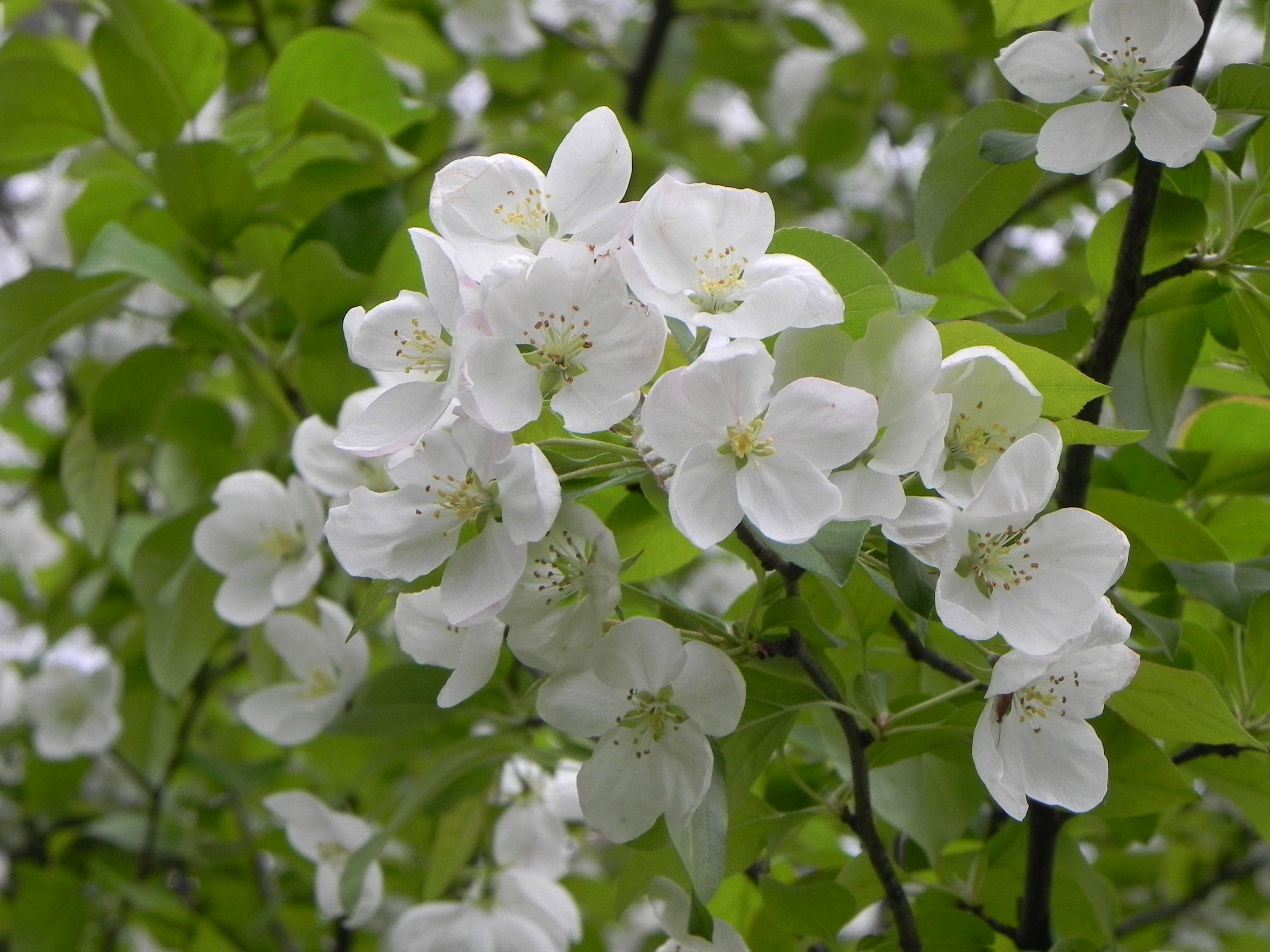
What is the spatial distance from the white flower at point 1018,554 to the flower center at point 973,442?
43 millimetres

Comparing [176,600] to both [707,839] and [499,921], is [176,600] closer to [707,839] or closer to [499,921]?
[499,921]

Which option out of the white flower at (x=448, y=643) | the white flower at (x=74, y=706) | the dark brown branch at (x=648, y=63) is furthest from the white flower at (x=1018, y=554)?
the dark brown branch at (x=648, y=63)

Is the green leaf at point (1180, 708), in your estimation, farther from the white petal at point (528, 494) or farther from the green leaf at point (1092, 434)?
the white petal at point (528, 494)

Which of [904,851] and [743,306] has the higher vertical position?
[743,306]

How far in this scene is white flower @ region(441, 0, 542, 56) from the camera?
2.15 meters

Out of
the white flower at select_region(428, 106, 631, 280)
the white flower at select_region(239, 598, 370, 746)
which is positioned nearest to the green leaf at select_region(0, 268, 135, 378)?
the white flower at select_region(239, 598, 370, 746)

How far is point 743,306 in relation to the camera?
25.8 inches

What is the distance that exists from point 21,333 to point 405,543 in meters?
0.75

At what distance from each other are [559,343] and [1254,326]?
1.78 ft

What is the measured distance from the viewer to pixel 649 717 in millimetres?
714

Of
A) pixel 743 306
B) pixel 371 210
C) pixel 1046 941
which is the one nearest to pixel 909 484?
pixel 743 306

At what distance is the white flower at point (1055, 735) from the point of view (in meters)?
0.69

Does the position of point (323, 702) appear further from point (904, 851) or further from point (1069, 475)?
point (1069, 475)

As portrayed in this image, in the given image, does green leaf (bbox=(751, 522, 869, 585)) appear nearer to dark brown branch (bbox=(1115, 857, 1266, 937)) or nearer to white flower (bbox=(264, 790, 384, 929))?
white flower (bbox=(264, 790, 384, 929))
